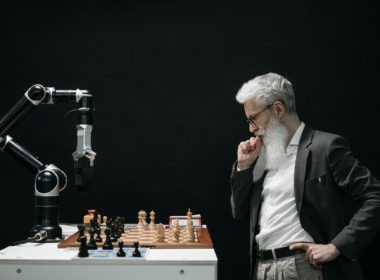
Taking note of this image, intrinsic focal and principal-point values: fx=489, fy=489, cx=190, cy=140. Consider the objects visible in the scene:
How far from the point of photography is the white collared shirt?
8.35 ft

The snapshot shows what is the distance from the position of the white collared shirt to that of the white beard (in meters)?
0.03

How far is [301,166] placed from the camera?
2.57 meters

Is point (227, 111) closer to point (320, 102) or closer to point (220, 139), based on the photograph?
point (220, 139)

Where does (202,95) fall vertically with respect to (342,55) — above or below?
below

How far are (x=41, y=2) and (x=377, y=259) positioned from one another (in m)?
3.21

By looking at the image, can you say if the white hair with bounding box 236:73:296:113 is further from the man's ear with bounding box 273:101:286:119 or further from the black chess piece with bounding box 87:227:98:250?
the black chess piece with bounding box 87:227:98:250

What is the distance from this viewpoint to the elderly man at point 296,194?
7.97ft

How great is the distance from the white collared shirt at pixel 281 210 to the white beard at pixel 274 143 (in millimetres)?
32

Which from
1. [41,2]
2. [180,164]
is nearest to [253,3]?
[180,164]

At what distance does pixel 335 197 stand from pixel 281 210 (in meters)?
0.29

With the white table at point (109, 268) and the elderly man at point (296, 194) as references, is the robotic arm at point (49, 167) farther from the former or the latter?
the elderly man at point (296, 194)

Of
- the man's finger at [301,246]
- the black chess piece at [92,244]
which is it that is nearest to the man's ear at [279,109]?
the man's finger at [301,246]

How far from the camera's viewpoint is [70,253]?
2.43 metres

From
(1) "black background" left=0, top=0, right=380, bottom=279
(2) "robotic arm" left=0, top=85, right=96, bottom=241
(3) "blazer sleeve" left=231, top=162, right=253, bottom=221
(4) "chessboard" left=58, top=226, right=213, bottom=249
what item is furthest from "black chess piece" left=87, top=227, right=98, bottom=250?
(1) "black background" left=0, top=0, right=380, bottom=279
